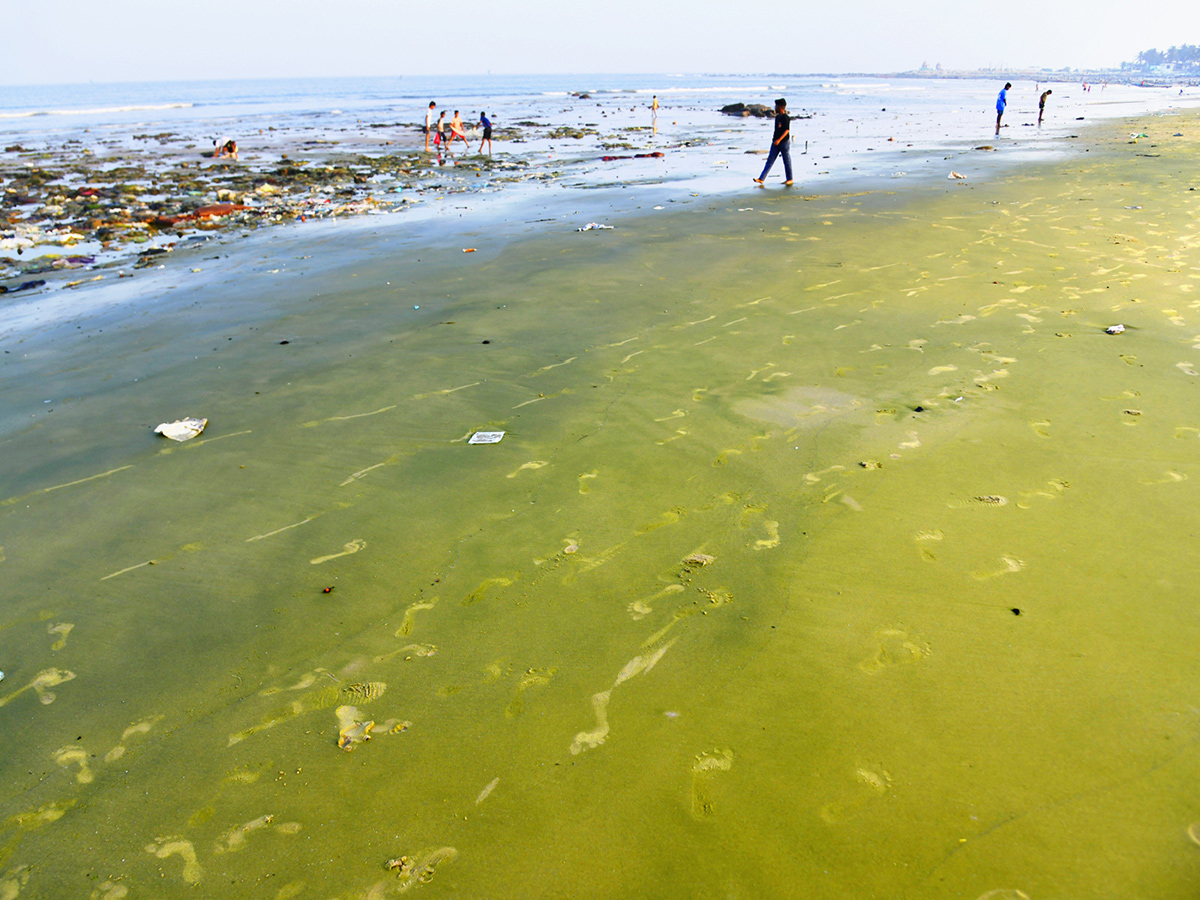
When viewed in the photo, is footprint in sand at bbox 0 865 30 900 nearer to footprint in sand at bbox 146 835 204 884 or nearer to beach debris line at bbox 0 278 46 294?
footprint in sand at bbox 146 835 204 884

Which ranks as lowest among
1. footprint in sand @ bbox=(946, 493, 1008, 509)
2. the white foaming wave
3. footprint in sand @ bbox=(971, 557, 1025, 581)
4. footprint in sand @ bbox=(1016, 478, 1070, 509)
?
footprint in sand @ bbox=(971, 557, 1025, 581)

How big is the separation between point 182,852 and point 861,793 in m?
2.52

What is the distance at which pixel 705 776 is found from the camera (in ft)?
8.38

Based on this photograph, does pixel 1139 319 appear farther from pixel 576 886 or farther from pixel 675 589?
pixel 576 886

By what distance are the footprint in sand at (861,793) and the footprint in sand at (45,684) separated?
11.4ft

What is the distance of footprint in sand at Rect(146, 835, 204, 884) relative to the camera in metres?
2.31

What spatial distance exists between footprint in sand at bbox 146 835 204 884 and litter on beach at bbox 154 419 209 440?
3.74 meters

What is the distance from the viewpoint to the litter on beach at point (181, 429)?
17.5 feet

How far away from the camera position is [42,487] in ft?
15.7

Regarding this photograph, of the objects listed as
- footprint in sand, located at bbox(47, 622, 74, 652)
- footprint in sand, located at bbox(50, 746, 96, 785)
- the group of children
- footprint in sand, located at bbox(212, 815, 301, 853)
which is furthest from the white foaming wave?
footprint in sand, located at bbox(212, 815, 301, 853)

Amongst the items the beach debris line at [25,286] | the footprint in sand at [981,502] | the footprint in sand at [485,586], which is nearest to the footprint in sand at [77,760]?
the footprint in sand at [485,586]

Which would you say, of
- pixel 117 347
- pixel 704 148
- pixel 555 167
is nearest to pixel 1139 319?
pixel 117 347

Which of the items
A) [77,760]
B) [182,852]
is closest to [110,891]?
[182,852]

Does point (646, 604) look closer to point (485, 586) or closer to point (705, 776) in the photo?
point (485, 586)
